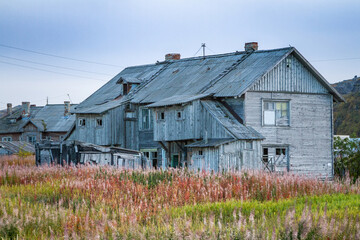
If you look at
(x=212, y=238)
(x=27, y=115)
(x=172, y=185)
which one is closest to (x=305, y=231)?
(x=212, y=238)

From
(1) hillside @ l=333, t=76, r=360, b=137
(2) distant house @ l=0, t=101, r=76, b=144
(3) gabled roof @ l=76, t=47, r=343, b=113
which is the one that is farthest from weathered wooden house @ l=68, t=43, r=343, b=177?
(1) hillside @ l=333, t=76, r=360, b=137

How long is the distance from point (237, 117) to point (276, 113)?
2630 millimetres

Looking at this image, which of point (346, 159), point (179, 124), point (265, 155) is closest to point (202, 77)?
point (179, 124)

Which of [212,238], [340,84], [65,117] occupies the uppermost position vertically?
[340,84]

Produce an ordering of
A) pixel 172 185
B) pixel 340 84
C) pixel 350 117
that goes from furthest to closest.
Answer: pixel 340 84 < pixel 350 117 < pixel 172 185

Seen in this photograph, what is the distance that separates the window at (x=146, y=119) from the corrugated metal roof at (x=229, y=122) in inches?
268

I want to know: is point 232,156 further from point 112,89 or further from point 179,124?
point 112,89

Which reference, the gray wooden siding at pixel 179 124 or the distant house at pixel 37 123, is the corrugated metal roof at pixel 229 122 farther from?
the distant house at pixel 37 123

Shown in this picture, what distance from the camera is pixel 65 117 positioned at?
7412 cm

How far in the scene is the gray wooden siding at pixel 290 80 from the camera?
112 feet

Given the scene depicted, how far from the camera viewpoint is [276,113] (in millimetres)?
34406

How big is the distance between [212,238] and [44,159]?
27.5 metres

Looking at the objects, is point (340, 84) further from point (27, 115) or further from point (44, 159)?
point (44, 159)

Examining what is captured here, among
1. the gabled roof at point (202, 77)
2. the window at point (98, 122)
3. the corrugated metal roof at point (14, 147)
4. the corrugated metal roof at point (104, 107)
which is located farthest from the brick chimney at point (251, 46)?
the corrugated metal roof at point (14, 147)
